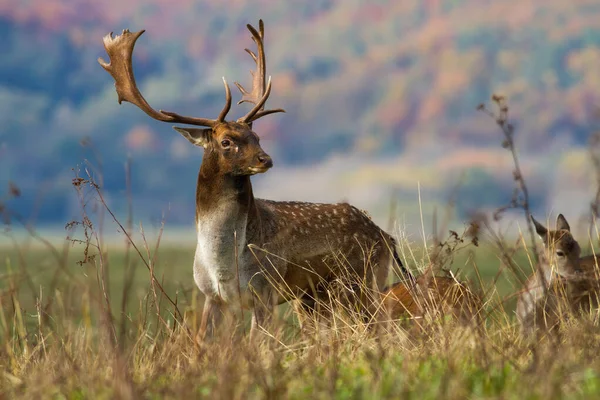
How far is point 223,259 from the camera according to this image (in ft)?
24.2

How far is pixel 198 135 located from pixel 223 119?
10.4 inches

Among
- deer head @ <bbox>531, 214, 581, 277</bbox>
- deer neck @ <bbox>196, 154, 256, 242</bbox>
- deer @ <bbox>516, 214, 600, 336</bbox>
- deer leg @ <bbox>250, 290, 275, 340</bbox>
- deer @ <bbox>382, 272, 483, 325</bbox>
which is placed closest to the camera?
deer @ <bbox>382, 272, 483, 325</bbox>

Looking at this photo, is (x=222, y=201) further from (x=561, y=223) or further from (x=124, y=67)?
(x=561, y=223)

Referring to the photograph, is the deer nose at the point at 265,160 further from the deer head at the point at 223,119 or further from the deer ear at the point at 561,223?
the deer ear at the point at 561,223

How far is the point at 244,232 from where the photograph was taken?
7430mm

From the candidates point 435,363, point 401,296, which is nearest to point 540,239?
point 401,296

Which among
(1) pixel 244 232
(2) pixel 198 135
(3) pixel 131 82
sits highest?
(3) pixel 131 82

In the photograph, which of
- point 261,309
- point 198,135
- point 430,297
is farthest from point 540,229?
point 198,135

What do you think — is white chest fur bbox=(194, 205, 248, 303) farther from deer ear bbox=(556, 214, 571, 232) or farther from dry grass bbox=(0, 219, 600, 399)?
deer ear bbox=(556, 214, 571, 232)

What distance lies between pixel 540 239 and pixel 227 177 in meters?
2.99

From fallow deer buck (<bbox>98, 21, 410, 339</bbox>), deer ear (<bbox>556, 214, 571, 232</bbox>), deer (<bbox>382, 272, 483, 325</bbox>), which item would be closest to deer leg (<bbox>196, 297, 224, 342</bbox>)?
fallow deer buck (<bbox>98, 21, 410, 339</bbox>)

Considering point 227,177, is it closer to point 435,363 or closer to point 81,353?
point 81,353

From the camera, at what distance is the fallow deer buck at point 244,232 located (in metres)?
7.25

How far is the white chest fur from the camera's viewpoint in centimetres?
735
